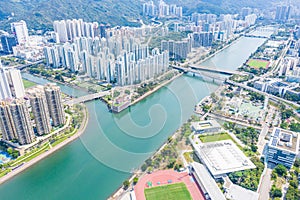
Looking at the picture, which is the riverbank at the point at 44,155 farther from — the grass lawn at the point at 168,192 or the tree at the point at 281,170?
the tree at the point at 281,170

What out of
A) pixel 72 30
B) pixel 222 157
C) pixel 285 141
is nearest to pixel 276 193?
pixel 222 157

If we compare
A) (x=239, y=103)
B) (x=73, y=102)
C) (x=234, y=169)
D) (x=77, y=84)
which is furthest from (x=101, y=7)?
(x=234, y=169)

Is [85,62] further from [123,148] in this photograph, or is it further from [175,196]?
[175,196]

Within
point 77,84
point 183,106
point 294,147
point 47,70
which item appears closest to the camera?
point 294,147

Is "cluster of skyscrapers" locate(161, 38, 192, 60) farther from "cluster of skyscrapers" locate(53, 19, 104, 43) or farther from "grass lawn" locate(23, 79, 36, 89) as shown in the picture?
"grass lawn" locate(23, 79, 36, 89)

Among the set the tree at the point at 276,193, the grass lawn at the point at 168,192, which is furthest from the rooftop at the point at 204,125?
the tree at the point at 276,193

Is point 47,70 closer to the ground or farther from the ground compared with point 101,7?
closer to the ground

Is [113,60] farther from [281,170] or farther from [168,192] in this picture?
[281,170]
